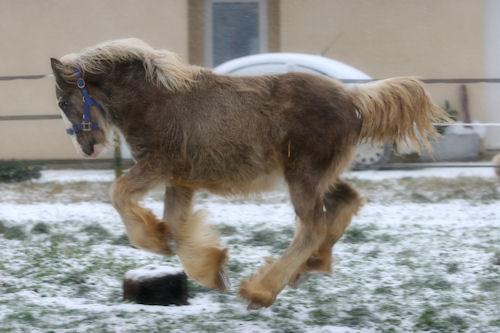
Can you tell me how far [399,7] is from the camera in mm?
11773

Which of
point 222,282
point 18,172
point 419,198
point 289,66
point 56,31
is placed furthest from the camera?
point 56,31

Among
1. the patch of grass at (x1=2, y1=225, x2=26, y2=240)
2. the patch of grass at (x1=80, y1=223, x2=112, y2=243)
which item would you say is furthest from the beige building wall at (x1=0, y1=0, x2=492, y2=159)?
the patch of grass at (x1=2, y1=225, x2=26, y2=240)

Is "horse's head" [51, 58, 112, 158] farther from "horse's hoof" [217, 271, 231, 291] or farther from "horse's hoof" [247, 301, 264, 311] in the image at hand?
"horse's hoof" [247, 301, 264, 311]

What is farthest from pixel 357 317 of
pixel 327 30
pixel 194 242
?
pixel 327 30

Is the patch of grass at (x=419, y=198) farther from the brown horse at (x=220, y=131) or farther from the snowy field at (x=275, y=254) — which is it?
the brown horse at (x=220, y=131)

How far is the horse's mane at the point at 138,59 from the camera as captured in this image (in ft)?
13.8

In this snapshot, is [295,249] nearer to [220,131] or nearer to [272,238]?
[220,131]

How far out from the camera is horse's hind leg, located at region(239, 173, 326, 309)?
156 inches

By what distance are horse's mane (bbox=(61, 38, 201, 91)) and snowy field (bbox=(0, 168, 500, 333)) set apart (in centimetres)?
81

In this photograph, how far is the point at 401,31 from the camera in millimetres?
11773

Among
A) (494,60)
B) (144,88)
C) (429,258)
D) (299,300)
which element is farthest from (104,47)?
(494,60)

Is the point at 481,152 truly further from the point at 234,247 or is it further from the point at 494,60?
the point at 234,247

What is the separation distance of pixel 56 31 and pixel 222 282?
27.7ft

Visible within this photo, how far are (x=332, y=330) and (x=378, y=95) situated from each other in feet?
4.44
